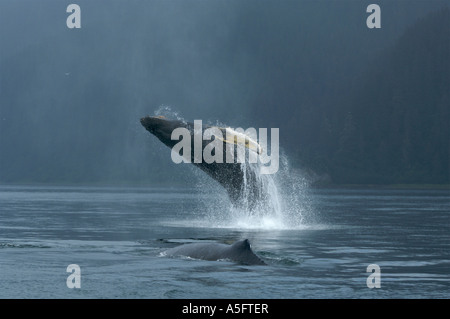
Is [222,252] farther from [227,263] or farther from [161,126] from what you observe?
[161,126]

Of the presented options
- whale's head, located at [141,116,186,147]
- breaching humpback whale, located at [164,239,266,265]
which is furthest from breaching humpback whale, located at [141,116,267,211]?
breaching humpback whale, located at [164,239,266,265]

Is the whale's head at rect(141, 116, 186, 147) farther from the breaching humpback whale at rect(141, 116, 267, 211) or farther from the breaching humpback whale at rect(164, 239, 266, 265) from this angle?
the breaching humpback whale at rect(164, 239, 266, 265)

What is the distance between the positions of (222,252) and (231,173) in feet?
39.6

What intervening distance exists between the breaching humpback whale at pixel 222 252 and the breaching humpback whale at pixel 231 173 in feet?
26.1

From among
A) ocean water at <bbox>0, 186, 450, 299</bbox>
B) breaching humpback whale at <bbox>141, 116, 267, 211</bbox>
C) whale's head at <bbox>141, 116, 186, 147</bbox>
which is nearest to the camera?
ocean water at <bbox>0, 186, 450, 299</bbox>

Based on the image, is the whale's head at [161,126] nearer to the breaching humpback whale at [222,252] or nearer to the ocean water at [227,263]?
the ocean water at [227,263]

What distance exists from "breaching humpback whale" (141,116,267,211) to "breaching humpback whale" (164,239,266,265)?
795cm

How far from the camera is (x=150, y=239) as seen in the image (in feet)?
110

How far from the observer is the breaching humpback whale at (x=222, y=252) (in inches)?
924

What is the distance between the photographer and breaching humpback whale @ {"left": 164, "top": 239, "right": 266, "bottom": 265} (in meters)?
23.5

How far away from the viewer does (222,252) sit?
24.3m

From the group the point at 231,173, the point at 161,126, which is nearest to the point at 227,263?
the point at 161,126

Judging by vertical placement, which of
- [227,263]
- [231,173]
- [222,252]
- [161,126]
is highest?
[161,126]
